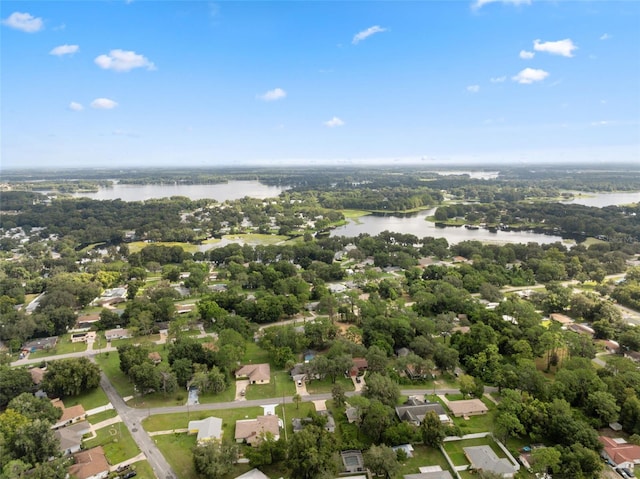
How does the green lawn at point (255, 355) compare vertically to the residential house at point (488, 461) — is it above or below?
below

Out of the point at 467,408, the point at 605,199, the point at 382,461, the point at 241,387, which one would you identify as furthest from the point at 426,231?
the point at 605,199

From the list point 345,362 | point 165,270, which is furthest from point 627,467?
point 165,270

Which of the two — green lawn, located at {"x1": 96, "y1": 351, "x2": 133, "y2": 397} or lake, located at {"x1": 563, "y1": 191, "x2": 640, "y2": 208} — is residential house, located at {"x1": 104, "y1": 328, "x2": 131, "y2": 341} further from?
lake, located at {"x1": 563, "y1": 191, "x2": 640, "y2": 208}

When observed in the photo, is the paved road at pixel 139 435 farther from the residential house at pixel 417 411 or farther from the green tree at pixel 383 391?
the residential house at pixel 417 411

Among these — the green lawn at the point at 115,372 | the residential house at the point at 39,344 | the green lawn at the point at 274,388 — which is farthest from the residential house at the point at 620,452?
the residential house at the point at 39,344

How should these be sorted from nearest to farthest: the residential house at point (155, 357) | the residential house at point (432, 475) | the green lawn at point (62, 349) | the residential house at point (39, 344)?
the residential house at point (432, 475) → the residential house at point (155, 357) → the green lawn at point (62, 349) → the residential house at point (39, 344)

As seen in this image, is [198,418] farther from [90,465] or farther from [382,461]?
[382,461]

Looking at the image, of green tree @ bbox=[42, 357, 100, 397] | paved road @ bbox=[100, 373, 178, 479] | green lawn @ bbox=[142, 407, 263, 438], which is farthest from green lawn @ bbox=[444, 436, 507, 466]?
green tree @ bbox=[42, 357, 100, 397]
